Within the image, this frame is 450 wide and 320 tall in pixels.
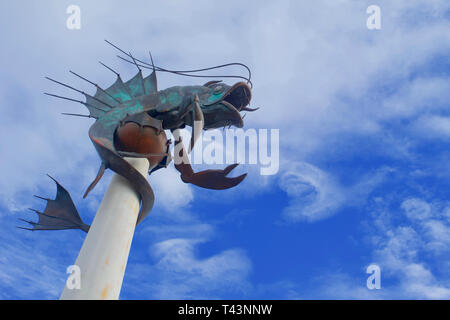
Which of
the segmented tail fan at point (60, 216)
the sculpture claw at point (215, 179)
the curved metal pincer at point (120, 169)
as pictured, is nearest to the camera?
the curved metal pincer at point (120, 169)

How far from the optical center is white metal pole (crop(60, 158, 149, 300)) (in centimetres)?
677

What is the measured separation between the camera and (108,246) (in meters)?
7.34

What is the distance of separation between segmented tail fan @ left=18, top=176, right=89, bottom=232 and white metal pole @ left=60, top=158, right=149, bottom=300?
5.72 ft

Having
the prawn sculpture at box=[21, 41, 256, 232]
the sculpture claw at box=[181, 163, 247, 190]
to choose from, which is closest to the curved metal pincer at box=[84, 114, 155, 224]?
the prawn sculpture at box=[21, 41, 256, 232]

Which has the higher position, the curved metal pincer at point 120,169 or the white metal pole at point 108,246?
the curved metal pincer at point 120,169

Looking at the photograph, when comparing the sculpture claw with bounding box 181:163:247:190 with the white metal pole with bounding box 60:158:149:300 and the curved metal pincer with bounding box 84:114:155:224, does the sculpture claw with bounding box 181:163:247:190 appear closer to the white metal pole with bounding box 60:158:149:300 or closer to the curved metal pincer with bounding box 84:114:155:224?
the curved metal pincer with bounding box 84:114:155:224

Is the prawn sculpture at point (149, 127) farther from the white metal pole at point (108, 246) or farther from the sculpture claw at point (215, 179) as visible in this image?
the white metal pole at point (108, 246)

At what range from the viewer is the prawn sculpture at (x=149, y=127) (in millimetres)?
8719

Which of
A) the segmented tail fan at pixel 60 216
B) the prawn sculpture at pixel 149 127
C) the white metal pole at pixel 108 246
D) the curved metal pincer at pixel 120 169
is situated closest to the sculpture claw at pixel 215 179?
the prawn sculpture at pixel 149 127

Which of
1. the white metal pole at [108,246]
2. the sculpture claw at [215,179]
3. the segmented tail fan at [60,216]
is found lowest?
the white metal pole at [108,246]

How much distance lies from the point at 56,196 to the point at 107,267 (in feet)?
12.3

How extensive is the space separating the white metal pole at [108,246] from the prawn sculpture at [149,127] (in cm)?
41
